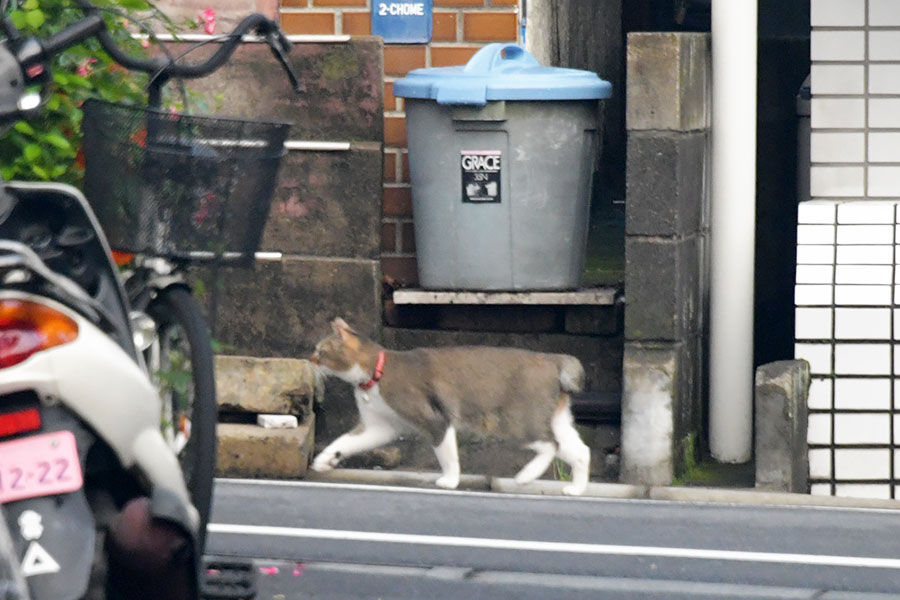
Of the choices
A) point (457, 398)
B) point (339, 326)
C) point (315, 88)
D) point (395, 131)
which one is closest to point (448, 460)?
point (457, 398)

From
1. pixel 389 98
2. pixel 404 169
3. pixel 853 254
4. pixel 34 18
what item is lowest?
pixel 853 254

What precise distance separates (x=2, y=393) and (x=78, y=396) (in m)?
0.16

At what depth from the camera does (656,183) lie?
23.2 ft

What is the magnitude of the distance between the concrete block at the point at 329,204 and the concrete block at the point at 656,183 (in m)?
1.23

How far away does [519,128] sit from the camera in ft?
24.2

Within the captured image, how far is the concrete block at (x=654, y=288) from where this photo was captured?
710cm

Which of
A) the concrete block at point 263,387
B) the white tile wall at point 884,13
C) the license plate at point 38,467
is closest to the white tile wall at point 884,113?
the white tile wall at point 884,13

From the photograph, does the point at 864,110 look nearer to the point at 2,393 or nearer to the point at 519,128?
the point at 519,128

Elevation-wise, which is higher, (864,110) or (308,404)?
(864,110)

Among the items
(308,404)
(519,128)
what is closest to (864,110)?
(519,128)

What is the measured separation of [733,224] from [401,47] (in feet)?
5.78

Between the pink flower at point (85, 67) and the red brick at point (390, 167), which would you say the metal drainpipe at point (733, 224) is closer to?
the red brick at point (390, 167)

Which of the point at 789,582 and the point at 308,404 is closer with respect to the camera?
the point at 789,582

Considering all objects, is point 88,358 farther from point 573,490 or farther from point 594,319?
point 594,319
